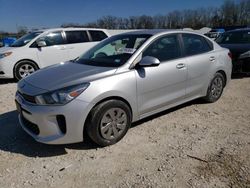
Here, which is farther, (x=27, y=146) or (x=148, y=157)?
(x=27, y=146)

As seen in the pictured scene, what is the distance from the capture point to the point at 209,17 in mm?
77625

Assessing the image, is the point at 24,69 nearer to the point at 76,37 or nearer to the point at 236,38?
the point at 76,37

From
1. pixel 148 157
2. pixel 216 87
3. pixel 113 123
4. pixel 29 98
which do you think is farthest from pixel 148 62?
pixel 216 87

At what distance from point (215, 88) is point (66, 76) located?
3.12 metres

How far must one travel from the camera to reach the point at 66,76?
3191mm

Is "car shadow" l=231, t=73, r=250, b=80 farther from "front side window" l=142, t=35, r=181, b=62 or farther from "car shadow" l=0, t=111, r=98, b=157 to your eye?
"car shadow" l=0, t=111, r=98, b=157

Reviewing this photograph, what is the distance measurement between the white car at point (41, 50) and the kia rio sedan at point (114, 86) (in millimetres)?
3741

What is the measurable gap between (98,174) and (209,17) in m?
84.5

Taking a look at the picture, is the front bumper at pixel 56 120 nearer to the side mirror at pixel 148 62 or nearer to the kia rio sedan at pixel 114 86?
the kia rio sedan at pixel 114 86

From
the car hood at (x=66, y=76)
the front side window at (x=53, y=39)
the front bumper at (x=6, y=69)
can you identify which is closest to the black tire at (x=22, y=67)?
the front bumper at (x=6, y=69)

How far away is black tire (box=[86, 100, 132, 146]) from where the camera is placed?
2.98 metres

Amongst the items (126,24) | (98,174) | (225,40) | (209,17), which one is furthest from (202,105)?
(209,17)

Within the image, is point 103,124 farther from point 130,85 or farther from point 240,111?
point 240,111

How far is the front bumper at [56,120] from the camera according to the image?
9.18 ft
